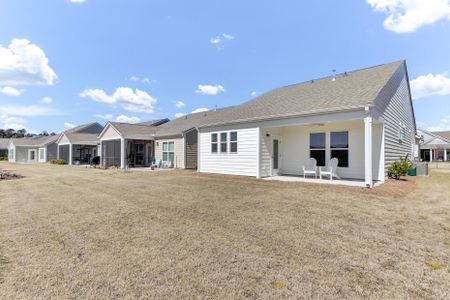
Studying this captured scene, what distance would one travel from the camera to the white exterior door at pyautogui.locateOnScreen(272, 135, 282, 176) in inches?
524

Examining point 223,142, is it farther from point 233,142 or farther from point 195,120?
point 195,120

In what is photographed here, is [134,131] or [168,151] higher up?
[134,131]

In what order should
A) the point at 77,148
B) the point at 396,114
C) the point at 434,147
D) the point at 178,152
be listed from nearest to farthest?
the point at 396,114
the point at 178,152
the point at 77,148
the point at 434,147

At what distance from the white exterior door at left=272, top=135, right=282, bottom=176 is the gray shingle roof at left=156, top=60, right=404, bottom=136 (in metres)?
1.82

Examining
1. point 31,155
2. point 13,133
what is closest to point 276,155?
point 31,155

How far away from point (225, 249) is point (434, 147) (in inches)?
1922

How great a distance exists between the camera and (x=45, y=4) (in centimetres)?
1052

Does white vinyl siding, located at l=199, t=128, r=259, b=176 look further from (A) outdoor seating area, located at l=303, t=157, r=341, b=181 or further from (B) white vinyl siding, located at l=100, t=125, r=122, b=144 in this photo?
(B) white vinyl siding, located at l=100, t=125, r=122, b=144

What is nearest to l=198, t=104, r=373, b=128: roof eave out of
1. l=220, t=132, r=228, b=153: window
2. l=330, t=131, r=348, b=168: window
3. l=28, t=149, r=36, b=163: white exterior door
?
l=220, t=132, r=228, b=153: window

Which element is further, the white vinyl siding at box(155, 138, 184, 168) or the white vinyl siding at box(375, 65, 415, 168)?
the white vinyl siding at box(155, 138, 184, 168)

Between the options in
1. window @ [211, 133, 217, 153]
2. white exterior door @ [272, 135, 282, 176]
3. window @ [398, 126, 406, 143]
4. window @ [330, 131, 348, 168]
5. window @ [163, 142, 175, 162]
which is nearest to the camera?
window @ [330, 131, 348, 168]

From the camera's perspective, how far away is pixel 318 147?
12.5 m

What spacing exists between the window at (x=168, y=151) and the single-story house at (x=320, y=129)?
5.01m

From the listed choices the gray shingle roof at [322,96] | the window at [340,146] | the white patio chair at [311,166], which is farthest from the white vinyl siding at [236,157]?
the window at [340,146]
